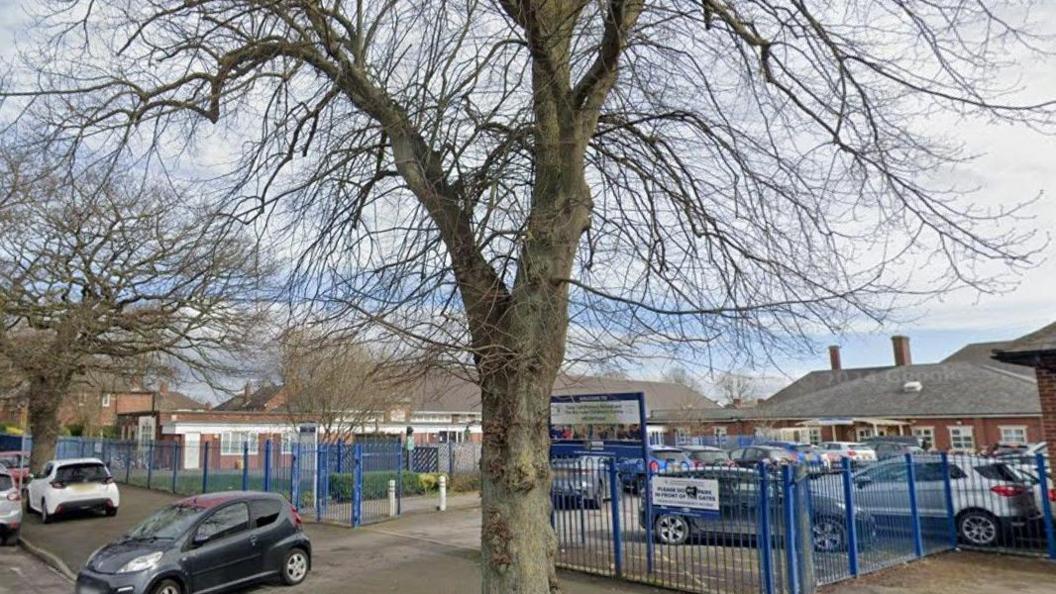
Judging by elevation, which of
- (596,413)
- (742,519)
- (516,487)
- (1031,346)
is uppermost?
(1031,346)

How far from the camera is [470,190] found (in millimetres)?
6453

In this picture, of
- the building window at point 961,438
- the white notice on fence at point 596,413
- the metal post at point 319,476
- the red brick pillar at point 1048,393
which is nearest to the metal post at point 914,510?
the red brick pillar at point 1048,393

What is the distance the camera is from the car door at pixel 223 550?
9.95 m

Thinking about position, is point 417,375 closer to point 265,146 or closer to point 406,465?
point 265,146

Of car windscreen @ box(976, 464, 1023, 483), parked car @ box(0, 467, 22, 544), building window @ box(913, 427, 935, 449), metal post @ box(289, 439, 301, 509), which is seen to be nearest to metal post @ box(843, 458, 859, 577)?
car windscreen @ box(976, 464, 1023, 483)

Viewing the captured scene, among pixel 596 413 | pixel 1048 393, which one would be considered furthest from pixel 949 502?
pixel 596 413

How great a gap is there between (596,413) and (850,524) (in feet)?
13.1

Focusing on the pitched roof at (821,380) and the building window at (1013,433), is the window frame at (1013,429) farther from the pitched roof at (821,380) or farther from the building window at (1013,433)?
the pitched roof at (821,380)

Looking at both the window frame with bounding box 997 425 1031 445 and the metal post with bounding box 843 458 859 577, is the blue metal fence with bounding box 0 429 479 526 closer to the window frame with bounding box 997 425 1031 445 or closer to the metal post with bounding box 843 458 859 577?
the metal post with bounding box 843 458 859 577

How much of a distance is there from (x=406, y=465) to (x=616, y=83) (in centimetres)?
2208

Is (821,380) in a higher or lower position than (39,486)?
higher

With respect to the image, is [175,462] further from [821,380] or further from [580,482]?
[821,380]

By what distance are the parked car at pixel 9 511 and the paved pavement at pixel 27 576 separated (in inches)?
18.1

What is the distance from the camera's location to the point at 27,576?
12.5 m
